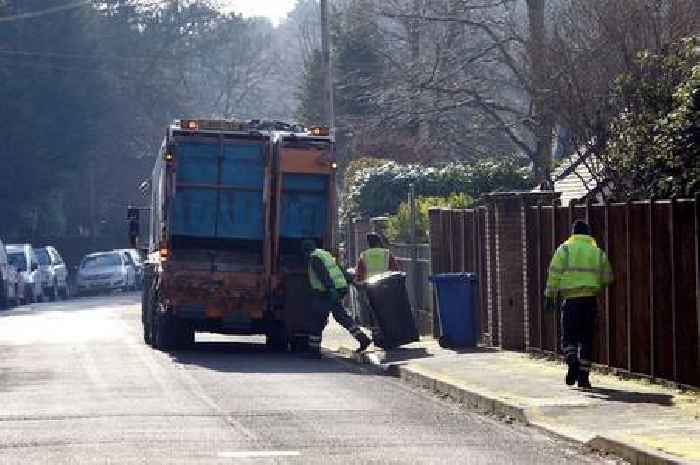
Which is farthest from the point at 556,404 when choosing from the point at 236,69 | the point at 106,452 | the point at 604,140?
the point at 236,69

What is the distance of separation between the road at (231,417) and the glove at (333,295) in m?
0.88

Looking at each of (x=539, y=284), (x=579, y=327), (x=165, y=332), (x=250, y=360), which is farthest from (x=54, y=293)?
(x=579, y=327)

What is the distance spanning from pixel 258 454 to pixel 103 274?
4830 centimetres

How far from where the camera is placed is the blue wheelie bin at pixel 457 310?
78.2 feet

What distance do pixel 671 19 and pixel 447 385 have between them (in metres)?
12.7

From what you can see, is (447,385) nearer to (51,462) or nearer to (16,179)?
(51,462)

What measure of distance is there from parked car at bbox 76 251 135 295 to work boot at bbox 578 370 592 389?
44551mm

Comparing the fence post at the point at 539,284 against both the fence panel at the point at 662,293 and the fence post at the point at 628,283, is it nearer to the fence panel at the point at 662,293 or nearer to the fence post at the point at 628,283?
the fence post at the point at 628,283

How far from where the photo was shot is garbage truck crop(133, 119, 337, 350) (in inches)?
958

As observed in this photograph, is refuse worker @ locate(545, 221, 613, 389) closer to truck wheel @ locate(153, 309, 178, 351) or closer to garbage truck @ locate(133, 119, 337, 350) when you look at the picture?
garbage truck @ locate(133, 119, 337, 350)

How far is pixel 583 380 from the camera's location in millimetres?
16875

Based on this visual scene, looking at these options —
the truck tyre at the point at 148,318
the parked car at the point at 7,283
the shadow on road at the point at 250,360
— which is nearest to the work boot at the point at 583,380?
the shadow on road at the point at 250,360

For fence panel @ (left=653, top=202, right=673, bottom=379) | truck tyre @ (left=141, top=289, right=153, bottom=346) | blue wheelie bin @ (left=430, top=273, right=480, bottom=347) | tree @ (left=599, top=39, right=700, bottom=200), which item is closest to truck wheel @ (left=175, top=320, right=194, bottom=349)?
truck tyre @ (left=141, top=289, right=153, bottom=346)

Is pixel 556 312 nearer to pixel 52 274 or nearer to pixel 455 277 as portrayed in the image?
pixel 455 277
